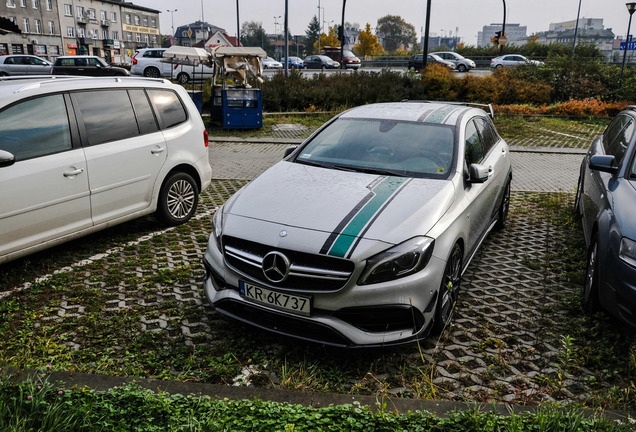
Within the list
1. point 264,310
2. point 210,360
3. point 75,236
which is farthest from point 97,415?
point 75,236

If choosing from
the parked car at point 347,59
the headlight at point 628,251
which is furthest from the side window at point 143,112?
the parked car at point 347,59

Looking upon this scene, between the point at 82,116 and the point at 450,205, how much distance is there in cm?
382

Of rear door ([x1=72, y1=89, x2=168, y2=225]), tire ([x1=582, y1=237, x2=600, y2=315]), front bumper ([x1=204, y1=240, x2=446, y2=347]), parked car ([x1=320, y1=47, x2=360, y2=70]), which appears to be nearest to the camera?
front bumper ([x1=204, y1=240, x2=446, y2=347])

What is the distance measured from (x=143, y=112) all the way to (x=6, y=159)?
6.45 feet

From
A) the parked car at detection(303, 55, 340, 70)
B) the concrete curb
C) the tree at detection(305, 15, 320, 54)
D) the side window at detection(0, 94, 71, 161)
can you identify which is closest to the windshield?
the concrete curb

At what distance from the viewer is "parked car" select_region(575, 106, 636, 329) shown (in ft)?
12.7

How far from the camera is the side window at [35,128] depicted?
485cm

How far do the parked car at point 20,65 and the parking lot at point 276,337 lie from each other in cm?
3180

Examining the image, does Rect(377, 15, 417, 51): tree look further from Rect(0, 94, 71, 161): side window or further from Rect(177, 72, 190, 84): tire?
Rect(0, 94, 71, 161): side window

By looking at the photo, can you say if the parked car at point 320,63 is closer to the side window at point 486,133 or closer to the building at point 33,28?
the building at point 33,28

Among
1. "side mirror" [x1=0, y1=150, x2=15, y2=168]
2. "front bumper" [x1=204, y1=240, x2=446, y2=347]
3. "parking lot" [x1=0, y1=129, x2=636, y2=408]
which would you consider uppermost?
"side mirror" [x1=0, y1=150, x2=15, y2=168]

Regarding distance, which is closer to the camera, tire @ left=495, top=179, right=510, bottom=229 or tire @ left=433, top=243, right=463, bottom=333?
tire @ left=433, top=243, right=463, bottom=333

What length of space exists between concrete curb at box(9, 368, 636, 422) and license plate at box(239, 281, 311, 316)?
0.60 metres

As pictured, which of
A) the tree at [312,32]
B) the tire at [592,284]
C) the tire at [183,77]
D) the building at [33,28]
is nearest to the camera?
the tire at [592,284]
